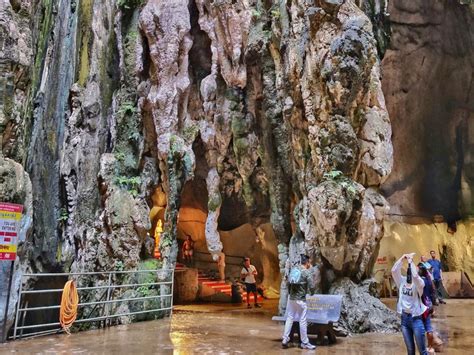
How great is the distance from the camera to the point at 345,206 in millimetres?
10672

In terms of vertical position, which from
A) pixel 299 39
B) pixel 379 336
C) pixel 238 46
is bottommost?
pixel 379 336

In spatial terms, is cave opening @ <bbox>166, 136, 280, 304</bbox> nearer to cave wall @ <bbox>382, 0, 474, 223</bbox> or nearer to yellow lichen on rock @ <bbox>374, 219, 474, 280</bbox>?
yellow lichen on rock @ <bbox>374, 219, 474, 280</bbox>

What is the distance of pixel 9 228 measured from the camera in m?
7.48

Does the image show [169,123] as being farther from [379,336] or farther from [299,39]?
[379,336]

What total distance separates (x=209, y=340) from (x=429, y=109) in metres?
15.8

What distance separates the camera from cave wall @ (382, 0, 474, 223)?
19.9m

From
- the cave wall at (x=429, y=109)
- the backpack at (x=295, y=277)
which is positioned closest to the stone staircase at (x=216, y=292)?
the cave wall at (x=429, y=109)

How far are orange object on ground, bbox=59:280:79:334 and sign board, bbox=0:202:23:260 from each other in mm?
1728

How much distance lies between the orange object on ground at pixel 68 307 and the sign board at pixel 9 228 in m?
1.73

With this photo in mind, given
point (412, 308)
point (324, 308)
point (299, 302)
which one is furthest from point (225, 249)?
point (412, 308)

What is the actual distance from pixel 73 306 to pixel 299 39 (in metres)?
8.72

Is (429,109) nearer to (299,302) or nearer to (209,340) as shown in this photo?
(299,302)

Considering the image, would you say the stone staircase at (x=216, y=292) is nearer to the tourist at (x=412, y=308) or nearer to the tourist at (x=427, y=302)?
the tourist at (x=427, y=302)

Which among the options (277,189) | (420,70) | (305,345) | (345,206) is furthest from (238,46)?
(305,345)
